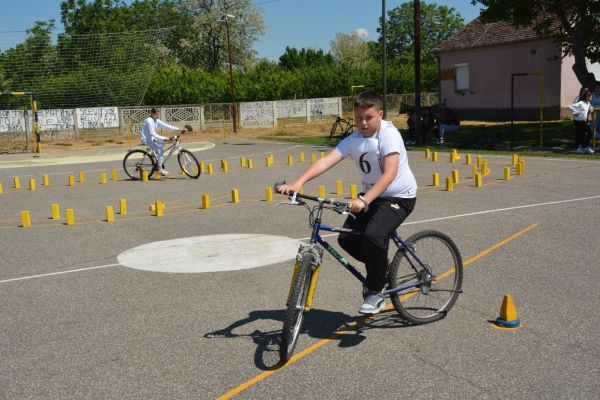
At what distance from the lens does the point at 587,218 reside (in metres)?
9.49

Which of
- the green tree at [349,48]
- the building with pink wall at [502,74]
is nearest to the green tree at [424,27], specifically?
the green tree at [349,48]

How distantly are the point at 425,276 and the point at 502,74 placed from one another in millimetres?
34276

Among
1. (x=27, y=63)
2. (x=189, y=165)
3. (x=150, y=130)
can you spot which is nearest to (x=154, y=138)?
(x=150, y=130)

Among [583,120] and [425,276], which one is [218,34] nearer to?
[583,120]

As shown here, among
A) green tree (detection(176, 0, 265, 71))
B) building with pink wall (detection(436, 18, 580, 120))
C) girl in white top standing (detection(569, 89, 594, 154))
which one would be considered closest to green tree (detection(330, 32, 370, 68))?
green tree (detection(176, 0, 265, 71))

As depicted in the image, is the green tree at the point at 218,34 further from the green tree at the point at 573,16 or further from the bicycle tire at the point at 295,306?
the bicycle tire at the point at 295,306

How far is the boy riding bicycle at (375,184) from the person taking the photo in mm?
4848

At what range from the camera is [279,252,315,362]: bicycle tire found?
4.45 metres

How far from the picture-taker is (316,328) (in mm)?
5289

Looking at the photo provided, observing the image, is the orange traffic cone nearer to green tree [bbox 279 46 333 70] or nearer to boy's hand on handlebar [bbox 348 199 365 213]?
boy's hand on handlebar [bbox 348 199 365 213]

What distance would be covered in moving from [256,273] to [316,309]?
4.76 feet

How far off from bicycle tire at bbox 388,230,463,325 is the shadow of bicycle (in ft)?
0.60

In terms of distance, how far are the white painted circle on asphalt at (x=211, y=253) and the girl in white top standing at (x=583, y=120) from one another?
523 inches

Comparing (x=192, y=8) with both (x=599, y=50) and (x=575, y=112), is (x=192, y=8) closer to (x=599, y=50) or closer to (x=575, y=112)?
(x=599, y=50)
